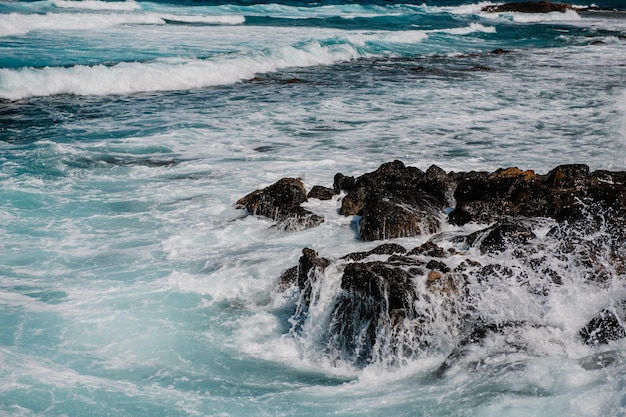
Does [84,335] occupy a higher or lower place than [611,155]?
lower

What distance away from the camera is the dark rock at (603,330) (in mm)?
4414

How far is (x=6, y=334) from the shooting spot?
4.99m

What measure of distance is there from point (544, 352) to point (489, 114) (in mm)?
9573

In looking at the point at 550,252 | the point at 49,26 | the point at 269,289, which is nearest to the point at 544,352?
the point at 550,252

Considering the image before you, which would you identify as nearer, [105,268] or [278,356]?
[278,356]

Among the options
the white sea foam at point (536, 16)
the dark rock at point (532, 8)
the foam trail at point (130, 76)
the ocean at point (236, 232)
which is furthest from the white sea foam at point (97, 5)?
the dark rock at point (532, 8)

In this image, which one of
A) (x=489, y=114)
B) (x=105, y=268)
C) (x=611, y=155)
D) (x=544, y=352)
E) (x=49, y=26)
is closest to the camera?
(x=544, y=352)

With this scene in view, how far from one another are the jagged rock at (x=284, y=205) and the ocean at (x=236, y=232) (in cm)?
13

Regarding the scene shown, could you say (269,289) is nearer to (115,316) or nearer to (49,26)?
(115,316)

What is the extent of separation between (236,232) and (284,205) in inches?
25.1

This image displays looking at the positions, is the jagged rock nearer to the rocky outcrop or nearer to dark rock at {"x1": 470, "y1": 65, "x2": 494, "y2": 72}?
the rocky outcrop

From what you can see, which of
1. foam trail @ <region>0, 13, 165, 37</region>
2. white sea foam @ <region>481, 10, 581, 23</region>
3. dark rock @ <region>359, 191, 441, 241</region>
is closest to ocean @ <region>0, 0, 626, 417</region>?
dark rock @ <region>359, 191, 441, 241</region>

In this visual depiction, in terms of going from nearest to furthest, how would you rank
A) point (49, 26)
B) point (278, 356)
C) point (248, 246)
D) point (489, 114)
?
point (278, 356) < point (248, 246) < point (489, 114) < point (49, 26)

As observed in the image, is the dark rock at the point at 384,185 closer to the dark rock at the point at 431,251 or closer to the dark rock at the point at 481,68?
the dark rock at the point at 431,251
